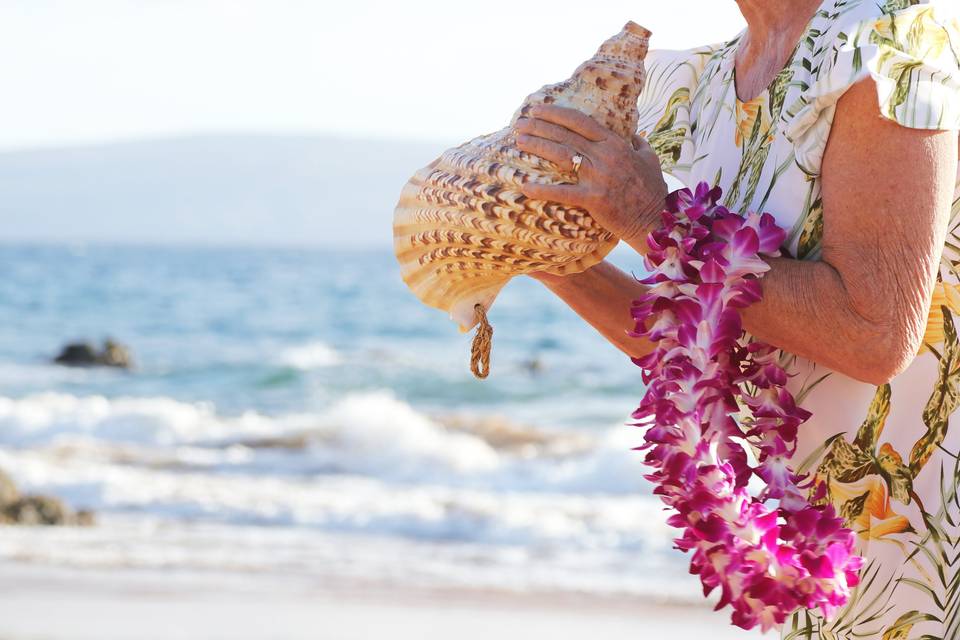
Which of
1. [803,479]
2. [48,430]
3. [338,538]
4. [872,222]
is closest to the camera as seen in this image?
[872,222]

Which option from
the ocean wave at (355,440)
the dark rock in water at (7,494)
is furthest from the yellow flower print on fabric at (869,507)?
the ocean wave at (355,440)

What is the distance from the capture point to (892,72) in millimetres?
1235

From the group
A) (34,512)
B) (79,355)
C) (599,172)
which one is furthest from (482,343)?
(79,355)

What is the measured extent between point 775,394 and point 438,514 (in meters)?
6.27

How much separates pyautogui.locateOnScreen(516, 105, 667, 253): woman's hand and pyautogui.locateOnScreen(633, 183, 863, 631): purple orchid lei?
1.8 inches

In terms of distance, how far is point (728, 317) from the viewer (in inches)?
51.2

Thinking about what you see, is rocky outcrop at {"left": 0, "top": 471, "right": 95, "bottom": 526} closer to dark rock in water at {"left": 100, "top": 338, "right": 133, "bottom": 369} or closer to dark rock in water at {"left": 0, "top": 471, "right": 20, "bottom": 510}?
dark rock in water at {"left": 0, "top": 471, "right": 20, "bottom": 510}

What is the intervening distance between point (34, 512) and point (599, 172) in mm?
6070

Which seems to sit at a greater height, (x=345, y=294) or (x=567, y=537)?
(x=345, y=294)

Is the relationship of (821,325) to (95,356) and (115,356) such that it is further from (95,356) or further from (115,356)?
(95,356)

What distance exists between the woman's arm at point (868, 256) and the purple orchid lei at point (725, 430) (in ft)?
0.16

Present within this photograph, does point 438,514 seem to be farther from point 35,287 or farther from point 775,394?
point 35,287

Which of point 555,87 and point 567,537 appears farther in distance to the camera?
point 567,537

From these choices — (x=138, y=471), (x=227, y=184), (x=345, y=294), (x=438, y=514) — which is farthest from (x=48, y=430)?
(x=227, y=184)
